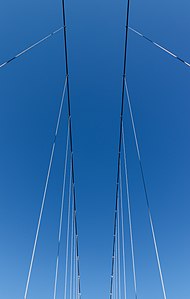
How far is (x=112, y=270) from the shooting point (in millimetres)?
16812

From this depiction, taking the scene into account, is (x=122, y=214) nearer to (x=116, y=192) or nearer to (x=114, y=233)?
(x=116, y=192)

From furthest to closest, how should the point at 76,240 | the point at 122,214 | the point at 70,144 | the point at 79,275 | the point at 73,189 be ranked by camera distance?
the point at 79,275 → the point at 76,240 → the point at 73,189 → the point at 122,214 → the point at 70,144

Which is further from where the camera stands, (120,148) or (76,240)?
(76,240)

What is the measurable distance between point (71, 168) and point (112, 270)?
8531 mm

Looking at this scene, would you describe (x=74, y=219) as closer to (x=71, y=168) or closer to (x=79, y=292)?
(x=71, y=168)

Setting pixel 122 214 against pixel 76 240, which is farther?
pixel 76 240

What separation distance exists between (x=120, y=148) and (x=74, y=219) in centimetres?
513

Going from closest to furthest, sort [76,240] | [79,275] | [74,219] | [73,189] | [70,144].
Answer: [70,144] → [73,189] → [74,219] → [76,240] → [79,275]

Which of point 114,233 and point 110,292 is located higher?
point 114,233

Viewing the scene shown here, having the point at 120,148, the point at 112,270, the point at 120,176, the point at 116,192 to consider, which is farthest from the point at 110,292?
the point at 120,148

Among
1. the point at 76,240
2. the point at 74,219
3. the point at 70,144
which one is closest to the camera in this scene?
the point at 70,144

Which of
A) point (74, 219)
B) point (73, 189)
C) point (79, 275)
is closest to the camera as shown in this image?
point (73, 189)

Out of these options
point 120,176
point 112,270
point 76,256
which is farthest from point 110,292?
point 120,176

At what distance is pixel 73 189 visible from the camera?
41.6 feet
